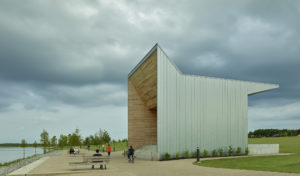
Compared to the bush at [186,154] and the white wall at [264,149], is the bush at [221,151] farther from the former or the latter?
the white wall at [264,149]

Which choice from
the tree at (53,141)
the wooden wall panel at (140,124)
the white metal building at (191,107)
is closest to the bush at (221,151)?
the white metal building at (191,107)

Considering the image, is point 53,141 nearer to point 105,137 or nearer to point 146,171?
point 105,137

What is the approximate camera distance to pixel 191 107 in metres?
22.4

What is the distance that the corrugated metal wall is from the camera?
20.9m

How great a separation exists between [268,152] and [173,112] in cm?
1151

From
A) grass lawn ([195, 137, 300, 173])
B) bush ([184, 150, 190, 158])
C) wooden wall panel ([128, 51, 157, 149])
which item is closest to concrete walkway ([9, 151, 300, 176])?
grass lawn ([195, 137, 300, 173])

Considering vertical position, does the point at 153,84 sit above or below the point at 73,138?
above

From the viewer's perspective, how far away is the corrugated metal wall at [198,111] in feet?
68.7

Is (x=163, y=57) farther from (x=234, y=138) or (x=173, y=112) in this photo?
(x=234, y=138)

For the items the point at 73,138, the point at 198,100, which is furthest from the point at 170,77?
the point at 73,138

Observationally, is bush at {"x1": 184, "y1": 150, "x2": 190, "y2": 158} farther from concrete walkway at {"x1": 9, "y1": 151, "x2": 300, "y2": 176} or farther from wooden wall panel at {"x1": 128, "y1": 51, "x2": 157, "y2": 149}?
wooden wall panel at {"x1": 128, "y1": 51, "x2": 157, "y2": 149}

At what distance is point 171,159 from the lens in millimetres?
20375

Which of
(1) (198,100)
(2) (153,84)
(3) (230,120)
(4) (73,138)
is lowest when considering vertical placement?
(4) (73,138)

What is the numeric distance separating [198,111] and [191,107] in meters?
0.82
